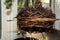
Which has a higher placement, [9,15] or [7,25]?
[9,15]

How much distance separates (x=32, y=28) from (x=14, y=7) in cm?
105

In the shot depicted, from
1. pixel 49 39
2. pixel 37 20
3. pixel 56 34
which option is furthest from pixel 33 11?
pixel 49 39

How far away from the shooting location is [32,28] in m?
1.27

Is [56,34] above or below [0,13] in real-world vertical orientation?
below

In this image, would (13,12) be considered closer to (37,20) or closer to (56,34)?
(56,34)

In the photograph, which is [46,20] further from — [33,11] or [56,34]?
[56,34]

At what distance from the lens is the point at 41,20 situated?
123 cm

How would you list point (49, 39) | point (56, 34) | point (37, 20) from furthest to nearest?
1. point (49, 39)
2. point (56, 34)
3. point (37, 20)

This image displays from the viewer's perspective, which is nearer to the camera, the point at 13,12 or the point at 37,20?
the point at 37,20

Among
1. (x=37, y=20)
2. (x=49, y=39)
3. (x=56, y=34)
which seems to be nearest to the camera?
(x=37, y=20)

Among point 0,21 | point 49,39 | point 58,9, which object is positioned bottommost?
point 49,39

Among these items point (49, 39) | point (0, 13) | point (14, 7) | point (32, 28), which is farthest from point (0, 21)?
point (32, 28)

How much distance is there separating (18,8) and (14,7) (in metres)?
0.06

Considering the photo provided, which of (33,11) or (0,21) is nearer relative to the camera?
(33,11)
